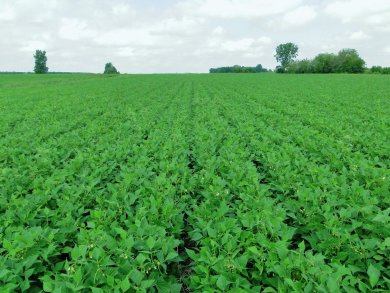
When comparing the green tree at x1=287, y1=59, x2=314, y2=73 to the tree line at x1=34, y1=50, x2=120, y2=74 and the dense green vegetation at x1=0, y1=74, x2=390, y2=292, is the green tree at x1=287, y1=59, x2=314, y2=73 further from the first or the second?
the dense green vegetation at x1=0, y1=74, x2=390, y2=292

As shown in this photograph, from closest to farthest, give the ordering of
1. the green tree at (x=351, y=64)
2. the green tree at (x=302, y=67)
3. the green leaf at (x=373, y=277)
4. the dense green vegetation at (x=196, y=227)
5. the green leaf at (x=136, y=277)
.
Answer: the green leaf at (x=373, y=277), the green leaf at (x=136, y=277), the dense green vegetation at (x=196, y=227), the green tree at (x=351, y=64), the green tree at (x=302, y=67)

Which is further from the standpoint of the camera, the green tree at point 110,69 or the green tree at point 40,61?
the green tree at point 110,69

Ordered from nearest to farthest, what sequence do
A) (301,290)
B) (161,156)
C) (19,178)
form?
1. (301,290)
2. (19,178)
3. (161,156)

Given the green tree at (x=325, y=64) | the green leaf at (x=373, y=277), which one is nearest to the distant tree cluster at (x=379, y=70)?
the green tree at (x=325, y=64)

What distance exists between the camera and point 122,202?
13.7 feet

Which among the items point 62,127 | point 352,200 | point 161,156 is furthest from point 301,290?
point 62,127

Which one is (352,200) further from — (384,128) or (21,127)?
(21,127)

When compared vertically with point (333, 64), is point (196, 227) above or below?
below

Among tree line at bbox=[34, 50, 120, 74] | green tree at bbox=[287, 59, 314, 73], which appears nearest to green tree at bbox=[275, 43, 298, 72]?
green tree at bbox=[287, 59, 314, 73]

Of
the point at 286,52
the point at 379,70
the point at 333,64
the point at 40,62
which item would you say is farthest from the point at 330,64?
the point at 40,62

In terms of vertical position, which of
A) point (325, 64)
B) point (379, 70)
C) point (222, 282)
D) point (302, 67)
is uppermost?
point (325, 64)

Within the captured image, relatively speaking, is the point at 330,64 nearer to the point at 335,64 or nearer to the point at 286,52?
the point at 335,64

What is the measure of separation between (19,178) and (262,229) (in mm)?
3882

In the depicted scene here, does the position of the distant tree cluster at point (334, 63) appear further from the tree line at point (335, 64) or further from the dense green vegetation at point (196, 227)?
the dense green vegetation at point (196, 227)
